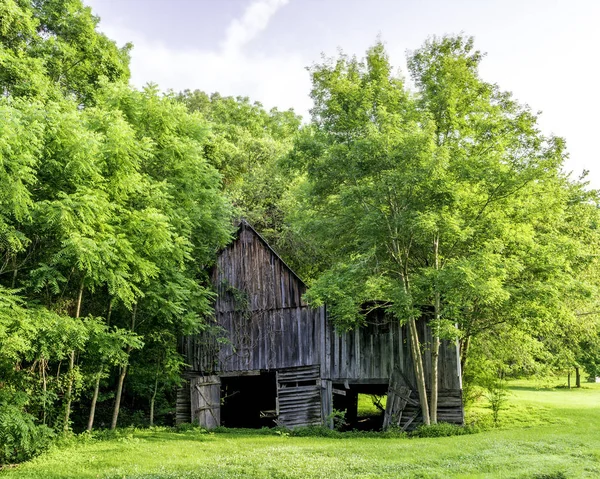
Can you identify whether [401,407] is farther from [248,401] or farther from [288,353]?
[248,401]

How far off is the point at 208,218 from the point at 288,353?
6251mm

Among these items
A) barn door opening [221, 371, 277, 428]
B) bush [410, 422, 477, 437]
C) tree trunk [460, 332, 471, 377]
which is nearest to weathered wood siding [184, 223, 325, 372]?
barn door opening [221, 371, 277, 428]

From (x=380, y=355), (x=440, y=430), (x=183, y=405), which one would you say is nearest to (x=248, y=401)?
(x=183, y=405)

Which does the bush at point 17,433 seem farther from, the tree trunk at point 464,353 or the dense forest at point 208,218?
the tree trunk at point 464,353

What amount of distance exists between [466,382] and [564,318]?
591cm

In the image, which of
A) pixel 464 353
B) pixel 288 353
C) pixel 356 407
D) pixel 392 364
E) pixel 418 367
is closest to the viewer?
pixel 418 367

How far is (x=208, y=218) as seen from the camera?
1883 cm

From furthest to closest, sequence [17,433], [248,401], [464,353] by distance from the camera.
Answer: [248,401], [464,353], [17,433]

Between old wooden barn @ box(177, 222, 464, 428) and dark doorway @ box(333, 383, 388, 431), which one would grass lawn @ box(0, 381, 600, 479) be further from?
dark doorway @ box(333, 383, 388, 431)

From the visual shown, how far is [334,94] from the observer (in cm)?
1644

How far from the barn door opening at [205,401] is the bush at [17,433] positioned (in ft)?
24.4

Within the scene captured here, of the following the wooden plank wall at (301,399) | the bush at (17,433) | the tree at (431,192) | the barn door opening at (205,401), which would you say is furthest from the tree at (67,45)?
the wooden plank wall at (301,399)

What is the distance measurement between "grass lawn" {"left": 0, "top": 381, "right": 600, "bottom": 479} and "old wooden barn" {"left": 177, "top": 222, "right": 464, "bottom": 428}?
2.53 meters

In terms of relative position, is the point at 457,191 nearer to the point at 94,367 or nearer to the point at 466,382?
the point at 466,382
